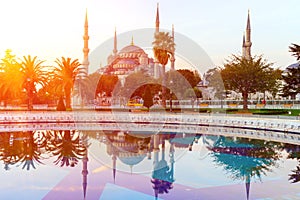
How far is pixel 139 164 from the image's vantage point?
13.7 meters

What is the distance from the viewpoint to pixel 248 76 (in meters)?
33.1

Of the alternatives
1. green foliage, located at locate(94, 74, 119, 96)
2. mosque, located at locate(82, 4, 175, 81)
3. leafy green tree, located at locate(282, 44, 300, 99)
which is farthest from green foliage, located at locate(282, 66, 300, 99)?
mosque, located at locate(82, 4, 175, 81)

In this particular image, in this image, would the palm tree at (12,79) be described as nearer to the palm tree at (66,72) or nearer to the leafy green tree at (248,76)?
the palm tree at (66,72)

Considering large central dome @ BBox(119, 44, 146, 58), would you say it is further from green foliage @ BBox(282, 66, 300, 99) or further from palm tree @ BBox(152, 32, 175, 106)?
green foliage @ BBox(282, 66, 300, 99)

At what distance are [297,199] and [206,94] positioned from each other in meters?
56.7

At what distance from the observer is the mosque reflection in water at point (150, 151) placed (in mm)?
12242

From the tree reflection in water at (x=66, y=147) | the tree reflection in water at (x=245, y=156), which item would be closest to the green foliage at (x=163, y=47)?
the tree reflection in water at (x=66, y=147)

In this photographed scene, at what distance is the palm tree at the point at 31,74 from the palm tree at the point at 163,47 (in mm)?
12105

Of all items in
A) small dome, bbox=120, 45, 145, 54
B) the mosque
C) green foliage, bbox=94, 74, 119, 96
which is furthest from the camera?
small dome, bbox=120, 45, 145, 54

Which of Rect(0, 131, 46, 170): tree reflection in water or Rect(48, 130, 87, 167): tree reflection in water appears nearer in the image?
Rect(0, 131, 46, 170): tree reflection in water

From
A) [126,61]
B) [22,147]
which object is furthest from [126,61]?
[22,147]

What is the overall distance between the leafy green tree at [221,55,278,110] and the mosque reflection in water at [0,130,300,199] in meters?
13.7

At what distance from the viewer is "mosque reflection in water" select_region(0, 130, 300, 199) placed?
1224 centimetres

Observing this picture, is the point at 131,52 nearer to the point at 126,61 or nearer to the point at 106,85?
the point at 126,61
